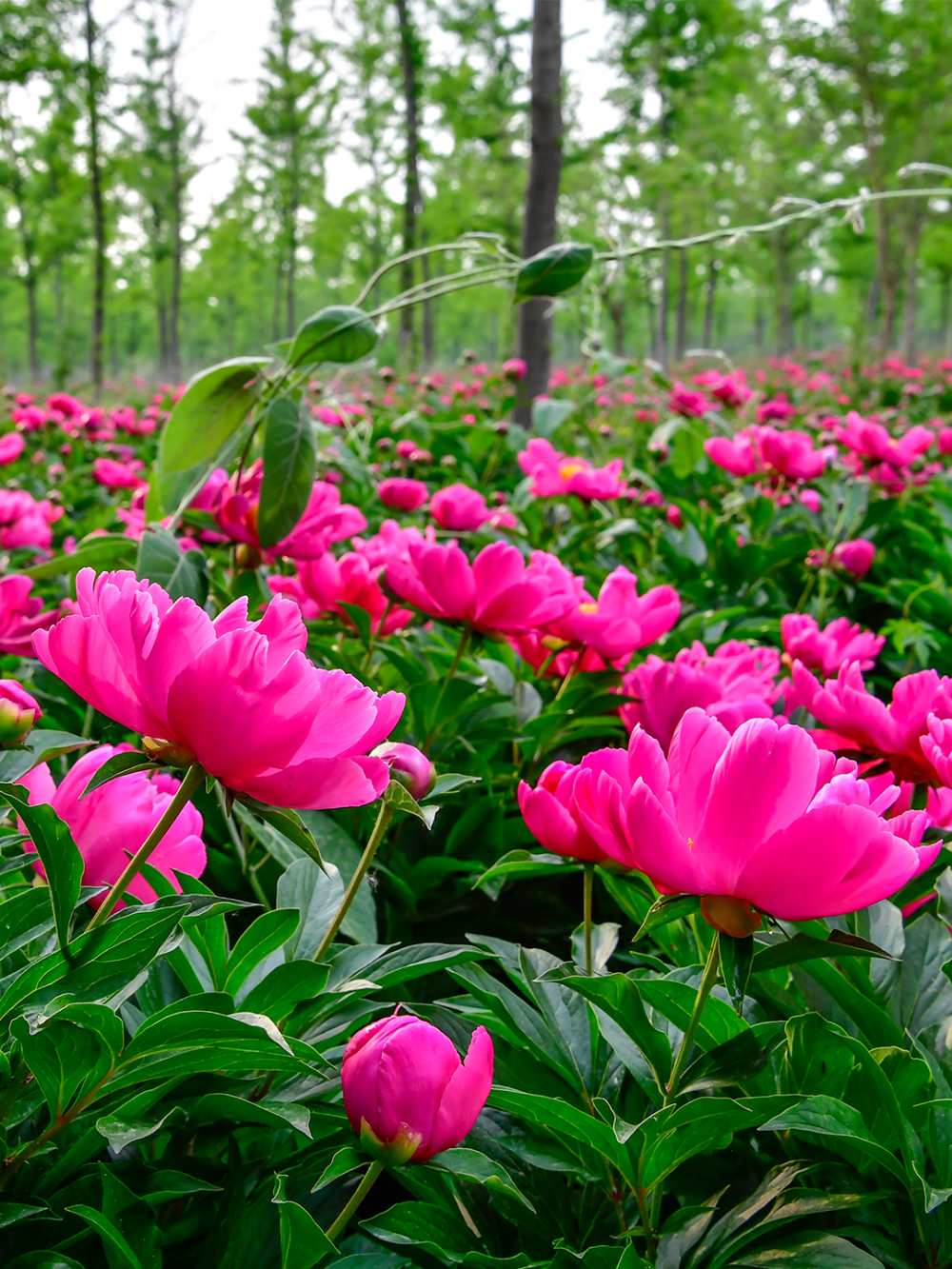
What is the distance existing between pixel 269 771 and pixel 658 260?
84.1 feet

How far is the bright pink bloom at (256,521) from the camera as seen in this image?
4.37ft

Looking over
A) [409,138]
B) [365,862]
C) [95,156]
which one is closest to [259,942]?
[365,862]

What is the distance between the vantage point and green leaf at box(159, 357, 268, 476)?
1.34m

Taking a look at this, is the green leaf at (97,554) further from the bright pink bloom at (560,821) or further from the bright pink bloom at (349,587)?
the bright pink bloom at (560,821)

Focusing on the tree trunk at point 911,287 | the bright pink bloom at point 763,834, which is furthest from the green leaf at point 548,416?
the tree trunk at point 911,287

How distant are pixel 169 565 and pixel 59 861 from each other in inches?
26.8

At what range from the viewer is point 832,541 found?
2.24m

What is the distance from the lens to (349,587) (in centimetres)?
141

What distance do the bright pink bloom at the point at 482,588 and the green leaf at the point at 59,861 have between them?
0.58m

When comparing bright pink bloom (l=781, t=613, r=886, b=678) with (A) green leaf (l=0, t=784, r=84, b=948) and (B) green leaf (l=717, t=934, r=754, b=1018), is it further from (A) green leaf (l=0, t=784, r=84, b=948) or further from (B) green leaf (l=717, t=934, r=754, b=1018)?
(A) green leaf (l=0, t=784, r=84, b=948)

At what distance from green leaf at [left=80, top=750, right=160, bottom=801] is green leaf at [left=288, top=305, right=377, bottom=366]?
91cm

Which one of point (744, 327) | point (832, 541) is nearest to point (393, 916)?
point (832, 541)

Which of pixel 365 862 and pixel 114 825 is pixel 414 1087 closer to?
pixel 365 862

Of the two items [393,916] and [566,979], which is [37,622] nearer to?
[393,916]
